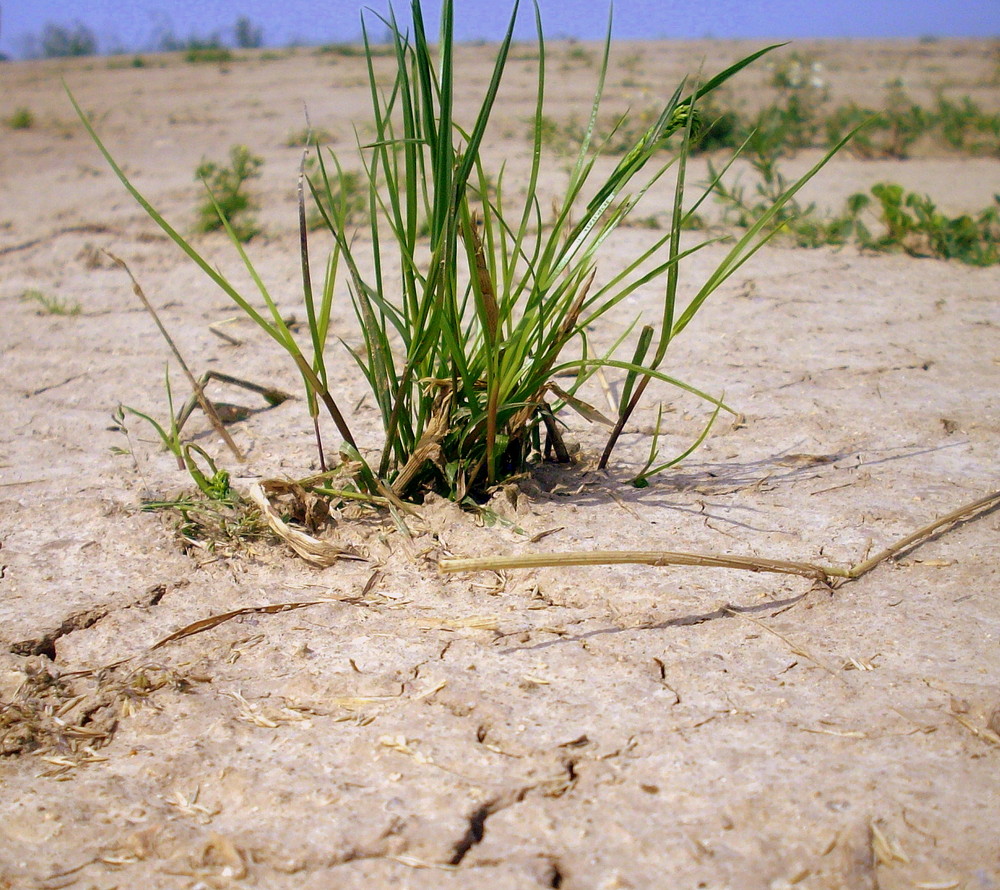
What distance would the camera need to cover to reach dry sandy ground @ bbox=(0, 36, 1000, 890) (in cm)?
81

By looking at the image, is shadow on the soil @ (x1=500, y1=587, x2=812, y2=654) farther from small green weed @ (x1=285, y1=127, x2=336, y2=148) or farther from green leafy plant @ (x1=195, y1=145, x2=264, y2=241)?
small green weed @ (x1=285, y1=127, x2=336, y2=148)

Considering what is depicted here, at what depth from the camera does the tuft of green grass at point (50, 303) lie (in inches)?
104

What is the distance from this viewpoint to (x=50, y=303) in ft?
8.99

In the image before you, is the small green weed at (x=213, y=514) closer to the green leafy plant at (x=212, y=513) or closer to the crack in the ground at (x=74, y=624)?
the green leafy plant at (x=212, y=513)

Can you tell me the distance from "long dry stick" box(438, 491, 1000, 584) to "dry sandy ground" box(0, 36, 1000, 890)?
30 mm

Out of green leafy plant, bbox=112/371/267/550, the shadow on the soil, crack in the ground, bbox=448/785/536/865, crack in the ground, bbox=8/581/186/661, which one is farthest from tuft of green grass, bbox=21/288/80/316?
crack in the ground, bbox=448/785/536/865

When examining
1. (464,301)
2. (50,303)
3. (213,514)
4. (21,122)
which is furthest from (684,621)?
(21,122)

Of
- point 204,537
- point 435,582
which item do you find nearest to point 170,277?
point 204,537

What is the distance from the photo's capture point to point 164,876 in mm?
791

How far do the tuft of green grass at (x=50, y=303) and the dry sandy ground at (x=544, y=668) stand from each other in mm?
509

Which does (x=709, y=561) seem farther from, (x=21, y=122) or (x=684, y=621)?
(x=21, y=122)

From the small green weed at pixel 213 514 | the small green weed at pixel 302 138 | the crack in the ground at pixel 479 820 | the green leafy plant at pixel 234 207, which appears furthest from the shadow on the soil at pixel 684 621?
the small green weed at pixel 302 138

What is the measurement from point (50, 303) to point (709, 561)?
93.6 inches

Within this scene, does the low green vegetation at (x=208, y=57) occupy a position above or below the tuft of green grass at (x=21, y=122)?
above
